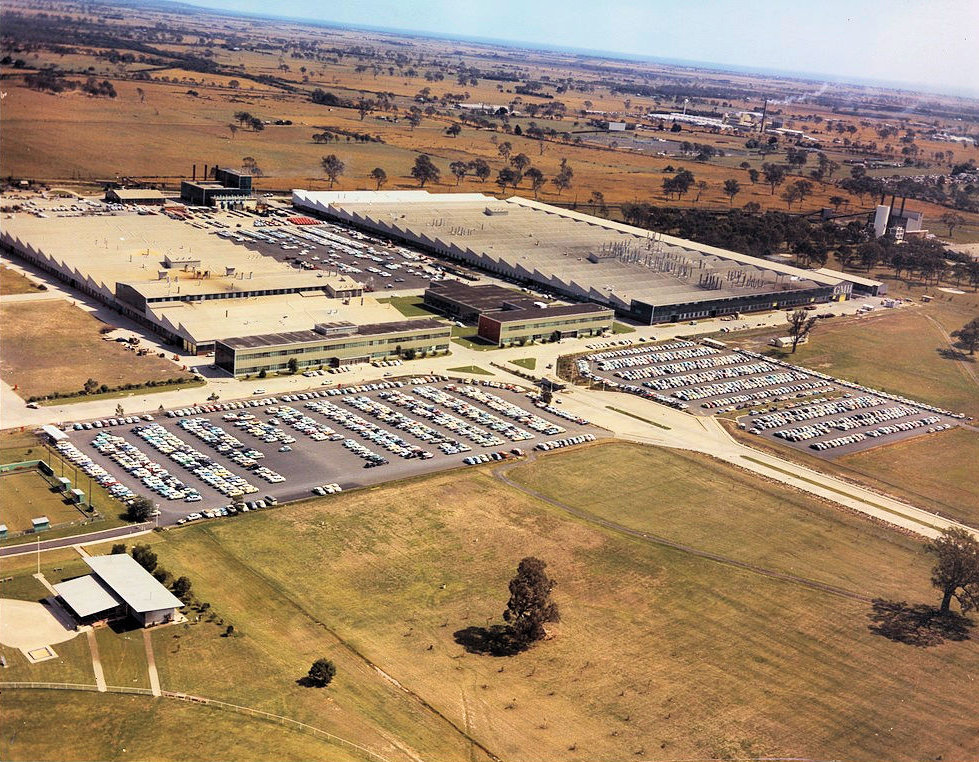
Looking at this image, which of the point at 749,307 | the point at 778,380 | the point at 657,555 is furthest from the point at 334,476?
the point at 749,307

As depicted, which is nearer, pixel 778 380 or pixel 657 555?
pixel 657 555

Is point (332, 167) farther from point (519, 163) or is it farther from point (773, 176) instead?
point (773, 176)

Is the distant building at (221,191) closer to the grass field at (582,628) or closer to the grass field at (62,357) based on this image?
the grass field at (62,357)

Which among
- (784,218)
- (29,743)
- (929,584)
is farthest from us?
(784,218)

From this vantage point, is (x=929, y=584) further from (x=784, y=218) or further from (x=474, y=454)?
(x=784, y=218)

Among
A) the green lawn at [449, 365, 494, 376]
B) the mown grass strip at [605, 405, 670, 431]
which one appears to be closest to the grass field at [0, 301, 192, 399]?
the green lawn at [449, 365, 494, 376]

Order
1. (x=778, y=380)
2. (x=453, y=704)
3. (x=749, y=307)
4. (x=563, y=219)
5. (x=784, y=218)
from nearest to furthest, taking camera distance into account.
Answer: (x=453, y=704), (x=778, y=380), (x=749, y=307), (x=563, y=219), (x=784, y=218)

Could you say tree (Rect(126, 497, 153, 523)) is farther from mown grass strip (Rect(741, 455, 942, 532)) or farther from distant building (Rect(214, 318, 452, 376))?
mown grass strip (Rect(741, 455, 942, 532))

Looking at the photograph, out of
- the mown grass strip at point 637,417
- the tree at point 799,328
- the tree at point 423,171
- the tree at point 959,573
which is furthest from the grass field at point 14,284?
the tree at point 423,171
